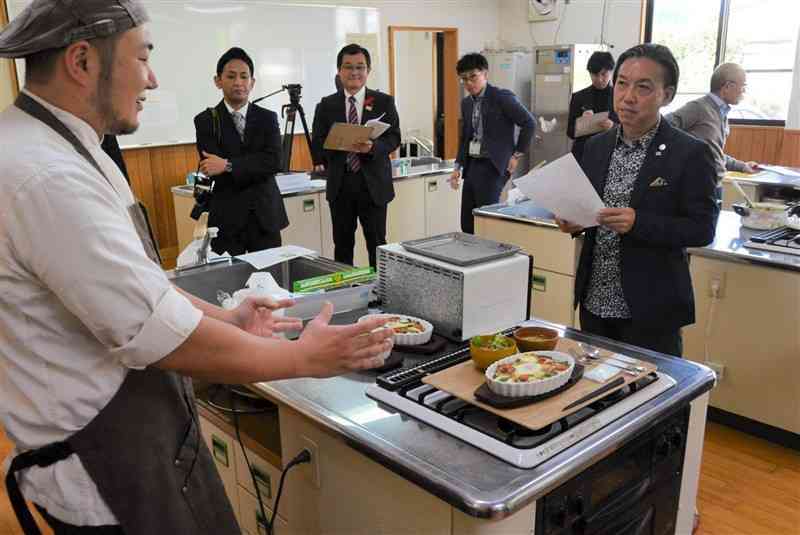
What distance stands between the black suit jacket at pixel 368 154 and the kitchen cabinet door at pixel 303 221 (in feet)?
1.64

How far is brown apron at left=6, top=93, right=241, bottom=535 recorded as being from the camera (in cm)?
96

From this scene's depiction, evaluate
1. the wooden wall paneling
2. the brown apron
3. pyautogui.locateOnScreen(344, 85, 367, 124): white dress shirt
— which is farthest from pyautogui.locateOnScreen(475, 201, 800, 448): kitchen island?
the wooden wall paneling

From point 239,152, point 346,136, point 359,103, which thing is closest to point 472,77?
point 359,103

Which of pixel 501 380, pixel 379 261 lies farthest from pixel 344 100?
pixel 501 380

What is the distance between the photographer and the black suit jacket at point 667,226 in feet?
5.78

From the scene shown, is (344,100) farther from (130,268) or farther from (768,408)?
(130,268)

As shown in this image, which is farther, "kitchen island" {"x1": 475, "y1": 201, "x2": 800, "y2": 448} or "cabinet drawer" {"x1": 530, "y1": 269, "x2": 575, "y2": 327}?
"cabinet drawer" {"x1": 530, "y1": 269, "x2": 575, "y2": 327}

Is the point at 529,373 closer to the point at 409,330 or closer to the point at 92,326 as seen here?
the point at 409,330

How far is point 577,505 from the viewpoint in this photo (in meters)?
1.14

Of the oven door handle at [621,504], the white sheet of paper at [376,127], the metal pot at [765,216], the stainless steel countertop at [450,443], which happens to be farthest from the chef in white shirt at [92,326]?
the white sheet of paper at [376,127]

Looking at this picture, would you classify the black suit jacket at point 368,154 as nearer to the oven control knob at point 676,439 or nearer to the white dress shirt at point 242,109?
the white dress shirt at point 242,109

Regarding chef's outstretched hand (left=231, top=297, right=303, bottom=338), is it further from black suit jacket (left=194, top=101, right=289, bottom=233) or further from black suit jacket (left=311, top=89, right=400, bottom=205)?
black suit jacket (left=311, top=89, right=400, bottom=205)

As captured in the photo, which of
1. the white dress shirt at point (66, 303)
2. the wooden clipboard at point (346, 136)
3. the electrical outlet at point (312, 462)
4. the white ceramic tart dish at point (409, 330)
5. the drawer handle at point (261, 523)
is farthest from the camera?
the wooden clipboard at point (346, 136)

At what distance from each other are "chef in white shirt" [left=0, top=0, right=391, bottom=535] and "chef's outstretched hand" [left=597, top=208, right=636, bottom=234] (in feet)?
3.16
